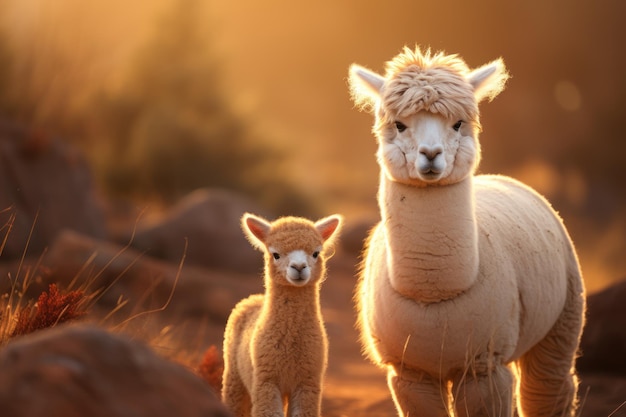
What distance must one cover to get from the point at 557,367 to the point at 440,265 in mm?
1581

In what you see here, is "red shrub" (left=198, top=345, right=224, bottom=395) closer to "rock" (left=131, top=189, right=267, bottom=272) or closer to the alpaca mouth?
the alpaca mouth

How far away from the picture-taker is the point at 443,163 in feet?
14.2

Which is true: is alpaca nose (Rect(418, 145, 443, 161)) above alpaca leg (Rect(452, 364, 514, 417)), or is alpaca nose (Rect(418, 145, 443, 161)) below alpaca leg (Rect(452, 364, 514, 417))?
above

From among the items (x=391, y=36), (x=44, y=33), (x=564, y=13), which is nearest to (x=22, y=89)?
(x=44, y=33)

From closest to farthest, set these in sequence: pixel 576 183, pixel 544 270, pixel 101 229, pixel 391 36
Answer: pixel 544 270, pixel 101 229, pixel 576 183, pixel 391 36

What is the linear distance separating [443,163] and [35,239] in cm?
802

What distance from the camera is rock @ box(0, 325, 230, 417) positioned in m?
2.66

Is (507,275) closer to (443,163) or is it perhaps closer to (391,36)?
(443,163)

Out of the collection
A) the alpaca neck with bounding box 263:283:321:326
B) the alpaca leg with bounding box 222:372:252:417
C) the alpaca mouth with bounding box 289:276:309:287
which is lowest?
the alpaca leg with bounding box 222:372:252:417

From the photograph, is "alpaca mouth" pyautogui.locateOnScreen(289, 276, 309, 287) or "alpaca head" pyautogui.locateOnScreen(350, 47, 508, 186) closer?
"alpaca head" pyautogui.locateOnScreen(350, 47, 508, 186)

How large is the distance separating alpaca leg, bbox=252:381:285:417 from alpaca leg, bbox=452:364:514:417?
93 centimetres

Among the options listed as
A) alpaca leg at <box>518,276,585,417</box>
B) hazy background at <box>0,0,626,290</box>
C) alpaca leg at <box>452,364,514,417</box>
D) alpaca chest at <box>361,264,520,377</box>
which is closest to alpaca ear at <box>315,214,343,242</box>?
alpaca chest at <box>361,264,520,377</box>

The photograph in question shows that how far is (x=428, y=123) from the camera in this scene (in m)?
4.44

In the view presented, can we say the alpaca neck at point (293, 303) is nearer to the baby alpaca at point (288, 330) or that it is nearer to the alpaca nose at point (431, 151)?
the baby alpaca at point (288, 330)
